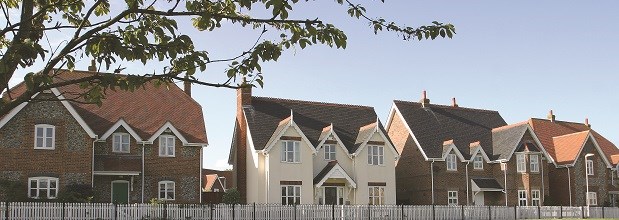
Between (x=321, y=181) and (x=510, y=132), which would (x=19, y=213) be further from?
(x=510, y=132)

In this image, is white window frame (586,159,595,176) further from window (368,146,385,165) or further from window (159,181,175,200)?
window (159,181,175,200)

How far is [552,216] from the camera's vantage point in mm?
46625

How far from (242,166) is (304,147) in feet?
16.1

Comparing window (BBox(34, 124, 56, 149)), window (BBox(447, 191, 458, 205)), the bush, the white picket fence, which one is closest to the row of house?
window (BBox(34, 124, 56, 149))

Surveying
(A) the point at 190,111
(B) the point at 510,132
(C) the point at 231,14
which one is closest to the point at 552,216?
(B) the point at 510,132

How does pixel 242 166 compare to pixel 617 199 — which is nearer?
pixel 242 166

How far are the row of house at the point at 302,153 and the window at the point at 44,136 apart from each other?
0.05m

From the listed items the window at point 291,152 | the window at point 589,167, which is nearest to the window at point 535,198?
the window at point 589,167

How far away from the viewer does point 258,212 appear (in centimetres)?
3544

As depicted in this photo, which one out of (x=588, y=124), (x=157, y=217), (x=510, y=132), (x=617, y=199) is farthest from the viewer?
(x=588, y=124)

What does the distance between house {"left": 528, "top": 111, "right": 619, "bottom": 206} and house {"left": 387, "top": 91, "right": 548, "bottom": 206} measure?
9.68ft

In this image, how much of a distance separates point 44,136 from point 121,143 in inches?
188

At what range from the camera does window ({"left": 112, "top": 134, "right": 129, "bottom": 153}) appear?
127 ft

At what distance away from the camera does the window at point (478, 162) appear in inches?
1999
